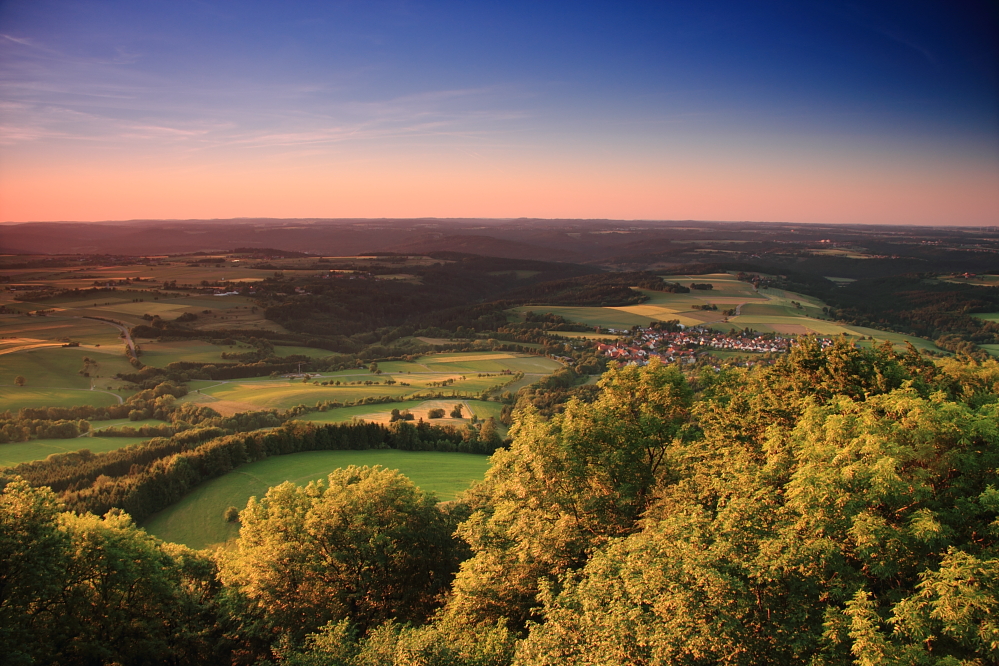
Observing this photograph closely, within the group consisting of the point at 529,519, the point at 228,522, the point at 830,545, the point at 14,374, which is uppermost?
the point at 830,545

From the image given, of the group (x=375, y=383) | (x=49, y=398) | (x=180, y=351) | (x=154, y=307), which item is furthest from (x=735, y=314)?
(x=154, y=307)

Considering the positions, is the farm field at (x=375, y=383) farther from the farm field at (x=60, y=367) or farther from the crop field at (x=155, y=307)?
the crop field at (x=155, y=307)

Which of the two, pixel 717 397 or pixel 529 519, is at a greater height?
pixel 717 397

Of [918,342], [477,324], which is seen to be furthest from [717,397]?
[477,324]

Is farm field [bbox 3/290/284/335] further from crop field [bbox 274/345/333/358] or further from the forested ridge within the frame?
the forested ridge

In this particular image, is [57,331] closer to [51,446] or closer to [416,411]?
[51,446]

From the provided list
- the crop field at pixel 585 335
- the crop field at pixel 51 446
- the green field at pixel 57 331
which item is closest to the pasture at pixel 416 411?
the crop field at pixel 51 446

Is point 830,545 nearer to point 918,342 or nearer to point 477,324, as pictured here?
point 918,342
